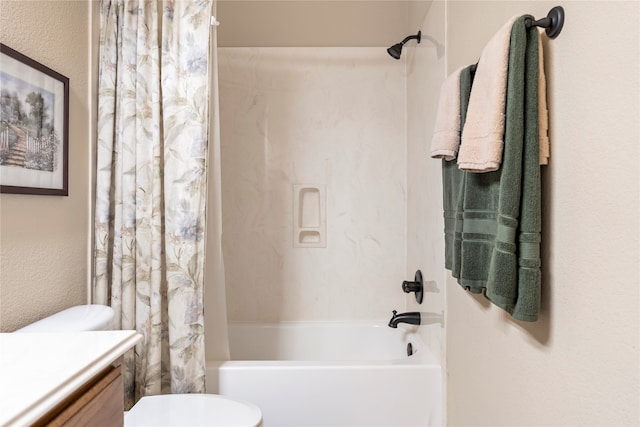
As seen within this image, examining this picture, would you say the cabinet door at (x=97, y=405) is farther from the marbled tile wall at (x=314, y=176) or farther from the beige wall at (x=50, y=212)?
the marbled tile wall at (x=314, y=176)

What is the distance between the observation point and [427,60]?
6.00 feet

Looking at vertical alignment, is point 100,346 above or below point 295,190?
below

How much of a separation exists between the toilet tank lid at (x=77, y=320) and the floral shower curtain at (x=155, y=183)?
124 millimetres

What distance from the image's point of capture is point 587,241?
0.72 m

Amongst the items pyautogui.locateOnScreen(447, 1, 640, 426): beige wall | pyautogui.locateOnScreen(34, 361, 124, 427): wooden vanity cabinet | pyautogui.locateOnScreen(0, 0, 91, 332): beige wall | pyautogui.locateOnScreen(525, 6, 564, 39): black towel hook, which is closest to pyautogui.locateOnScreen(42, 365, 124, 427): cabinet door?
pyautogui.locateOnScreen(34, 361, 124, 427): wooden vanity cabinet

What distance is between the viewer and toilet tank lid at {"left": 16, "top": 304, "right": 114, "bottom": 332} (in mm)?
1198

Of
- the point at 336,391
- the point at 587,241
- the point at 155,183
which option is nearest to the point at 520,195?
the point at 587,241

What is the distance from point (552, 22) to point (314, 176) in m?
1.65

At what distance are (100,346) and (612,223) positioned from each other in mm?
933

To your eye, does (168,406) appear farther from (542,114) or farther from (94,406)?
(542,114)

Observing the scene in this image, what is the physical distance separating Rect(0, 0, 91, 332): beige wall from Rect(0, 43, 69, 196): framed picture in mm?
49

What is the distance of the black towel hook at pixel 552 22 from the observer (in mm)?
795

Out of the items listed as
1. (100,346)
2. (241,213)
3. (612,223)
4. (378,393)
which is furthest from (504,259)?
(241,213)

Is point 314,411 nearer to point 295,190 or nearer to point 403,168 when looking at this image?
point 295,190
